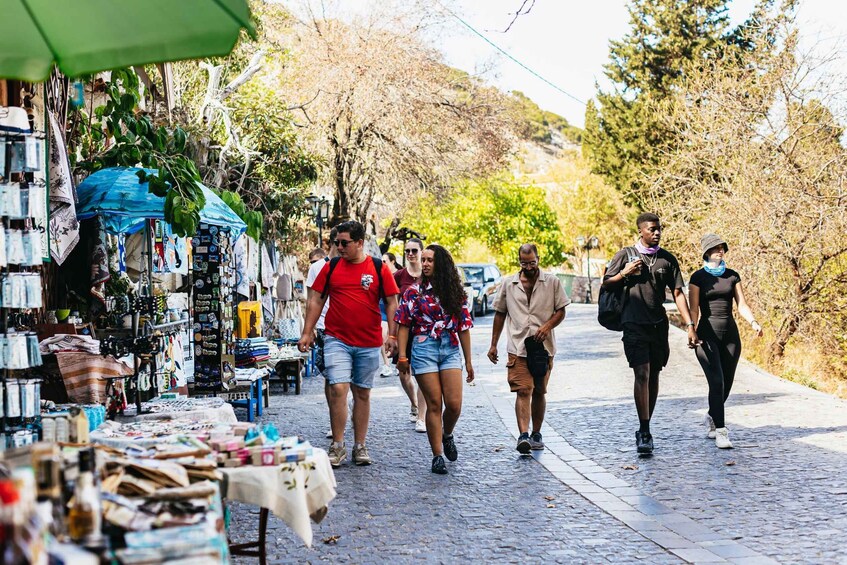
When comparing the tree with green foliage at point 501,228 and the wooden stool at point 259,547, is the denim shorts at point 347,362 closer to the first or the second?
the wooden stool at point 259,547

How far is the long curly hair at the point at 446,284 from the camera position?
855 centimetres

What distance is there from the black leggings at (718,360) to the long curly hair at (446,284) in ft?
7.91

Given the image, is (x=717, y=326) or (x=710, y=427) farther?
(x=710, y=427)

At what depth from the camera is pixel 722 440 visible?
9180 millimetres

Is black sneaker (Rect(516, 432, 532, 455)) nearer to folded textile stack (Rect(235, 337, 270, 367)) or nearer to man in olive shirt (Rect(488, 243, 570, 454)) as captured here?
man in olive shirt (Rect(488, 243, 570, 454))

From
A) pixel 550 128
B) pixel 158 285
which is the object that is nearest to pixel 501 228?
pixel 158 285

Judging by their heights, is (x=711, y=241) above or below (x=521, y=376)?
above

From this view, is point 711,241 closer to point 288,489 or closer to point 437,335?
point 437,335

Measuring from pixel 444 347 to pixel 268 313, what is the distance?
495 inches

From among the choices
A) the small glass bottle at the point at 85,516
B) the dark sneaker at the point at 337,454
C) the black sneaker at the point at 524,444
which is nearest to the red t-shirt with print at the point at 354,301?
the dark sneaker at the point at 337,454

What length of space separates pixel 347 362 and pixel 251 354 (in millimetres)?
4168

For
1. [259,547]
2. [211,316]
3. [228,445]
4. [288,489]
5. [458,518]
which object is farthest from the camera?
[211,316]

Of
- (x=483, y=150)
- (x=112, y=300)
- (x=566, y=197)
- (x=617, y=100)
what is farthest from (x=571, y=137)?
(x=112, y=300)

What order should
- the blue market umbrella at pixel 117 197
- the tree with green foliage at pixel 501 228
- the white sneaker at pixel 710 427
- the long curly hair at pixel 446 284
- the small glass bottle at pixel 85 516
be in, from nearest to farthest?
the small glass bottle at pixel 85 516
the long curly hair at pixel 446 284
the blue market umbrella at pixel 117 197
the white sneaker at pixel 710 427
the tree with green foliage at pixel 501 228
